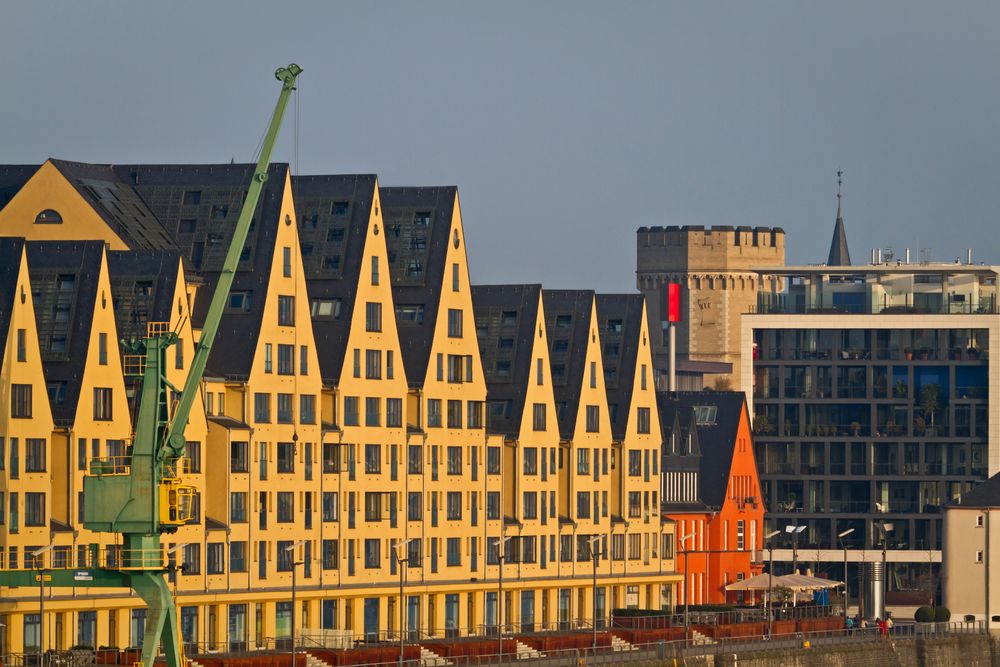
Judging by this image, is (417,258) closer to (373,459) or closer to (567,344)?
(373,459)

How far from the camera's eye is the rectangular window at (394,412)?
511ft

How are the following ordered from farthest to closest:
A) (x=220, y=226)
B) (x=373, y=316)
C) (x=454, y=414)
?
(x=454, y=414)
(x=373, y=316)
(x=220, y=226)

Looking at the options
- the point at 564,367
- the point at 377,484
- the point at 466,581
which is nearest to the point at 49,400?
the point at 377,484

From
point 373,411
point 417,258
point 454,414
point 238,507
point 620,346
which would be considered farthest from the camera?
point 620,346

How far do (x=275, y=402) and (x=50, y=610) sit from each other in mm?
20172

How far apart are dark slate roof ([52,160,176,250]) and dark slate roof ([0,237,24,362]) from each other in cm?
1470

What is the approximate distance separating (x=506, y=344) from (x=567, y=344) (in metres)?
8.14

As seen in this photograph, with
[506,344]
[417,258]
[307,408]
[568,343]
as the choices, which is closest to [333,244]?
[417,258]

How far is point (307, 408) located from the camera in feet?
488

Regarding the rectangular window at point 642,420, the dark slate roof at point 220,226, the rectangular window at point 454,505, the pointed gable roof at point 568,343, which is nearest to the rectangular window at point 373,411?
the rectangular window at point 454,505

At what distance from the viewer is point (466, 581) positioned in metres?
163

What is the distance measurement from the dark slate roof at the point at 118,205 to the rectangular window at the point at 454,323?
1973 centimetres

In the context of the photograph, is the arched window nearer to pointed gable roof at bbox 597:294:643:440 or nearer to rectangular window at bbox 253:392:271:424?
rectangular window at bbox 253:392:271:424

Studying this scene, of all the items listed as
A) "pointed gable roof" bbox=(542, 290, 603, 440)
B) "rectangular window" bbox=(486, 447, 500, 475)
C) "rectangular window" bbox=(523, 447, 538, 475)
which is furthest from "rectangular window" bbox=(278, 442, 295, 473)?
"pointed gable roof" bbox=(542, 290, 603, 440)
